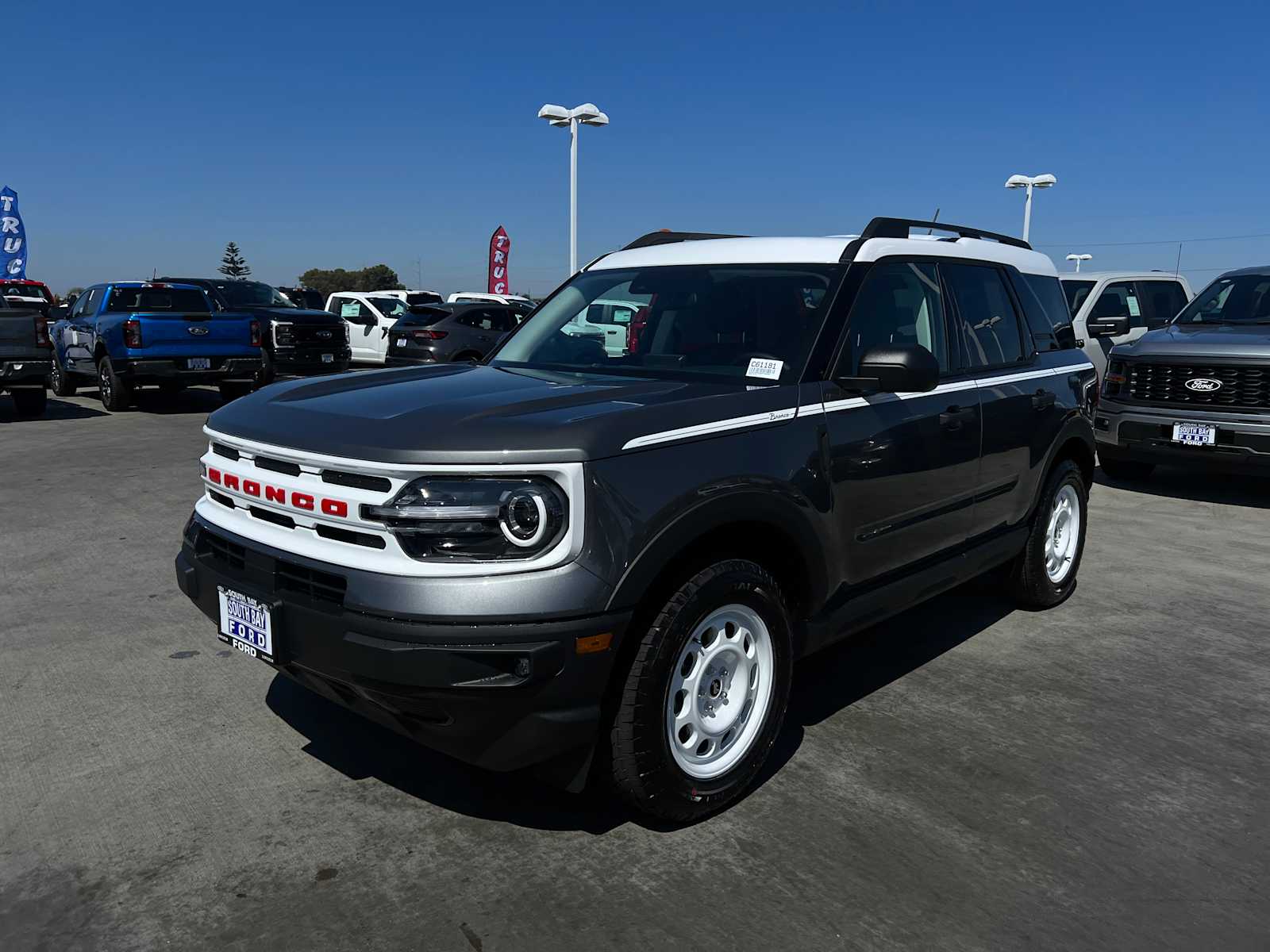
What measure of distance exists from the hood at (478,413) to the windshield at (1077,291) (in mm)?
10121

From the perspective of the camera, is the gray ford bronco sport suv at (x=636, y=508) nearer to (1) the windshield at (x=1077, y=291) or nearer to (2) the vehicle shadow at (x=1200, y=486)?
(2) the vehicle shadow at (x=1200, y=486)

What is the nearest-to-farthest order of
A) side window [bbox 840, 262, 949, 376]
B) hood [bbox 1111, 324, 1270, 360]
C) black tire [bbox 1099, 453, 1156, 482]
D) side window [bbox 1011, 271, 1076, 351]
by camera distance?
1. side window [bbox 840, 262, 949, 376]
2. side window [bbox 1011, 271, 1076, 351]
3. hood [bbox 1111, 324, 1270, 360]
4. black tire [bbox 1099, 453, 1156, 482]

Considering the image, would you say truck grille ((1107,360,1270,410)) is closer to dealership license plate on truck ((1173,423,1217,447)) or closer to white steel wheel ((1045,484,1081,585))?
dealership license plate on truck ((1173,423,1217,447))

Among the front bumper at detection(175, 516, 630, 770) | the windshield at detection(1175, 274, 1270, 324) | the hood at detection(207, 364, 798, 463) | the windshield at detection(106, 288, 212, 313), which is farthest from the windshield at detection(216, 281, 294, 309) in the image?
the front bumper at detection(175, 516, 630, 770)

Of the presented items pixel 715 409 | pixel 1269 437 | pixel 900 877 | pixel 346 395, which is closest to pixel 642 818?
pixel 900 877

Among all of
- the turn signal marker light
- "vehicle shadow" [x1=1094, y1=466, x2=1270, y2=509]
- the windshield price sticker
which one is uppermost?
the windshield price sticker

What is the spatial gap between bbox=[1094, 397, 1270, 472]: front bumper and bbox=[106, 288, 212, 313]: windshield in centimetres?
1210

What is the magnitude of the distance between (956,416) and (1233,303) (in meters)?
6.80

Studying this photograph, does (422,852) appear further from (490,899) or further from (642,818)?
(642,818)

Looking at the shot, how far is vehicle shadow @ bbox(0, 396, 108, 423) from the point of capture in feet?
44.9

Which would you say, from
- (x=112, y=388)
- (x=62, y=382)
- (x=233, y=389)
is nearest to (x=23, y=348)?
Result: (x=112, y=388)

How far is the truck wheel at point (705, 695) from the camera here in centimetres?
288

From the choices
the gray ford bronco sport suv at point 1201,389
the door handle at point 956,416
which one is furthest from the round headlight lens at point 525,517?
the gray ford bronco sport suv at point 1201,389

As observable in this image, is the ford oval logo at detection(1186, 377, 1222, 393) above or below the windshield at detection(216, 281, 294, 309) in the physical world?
below
